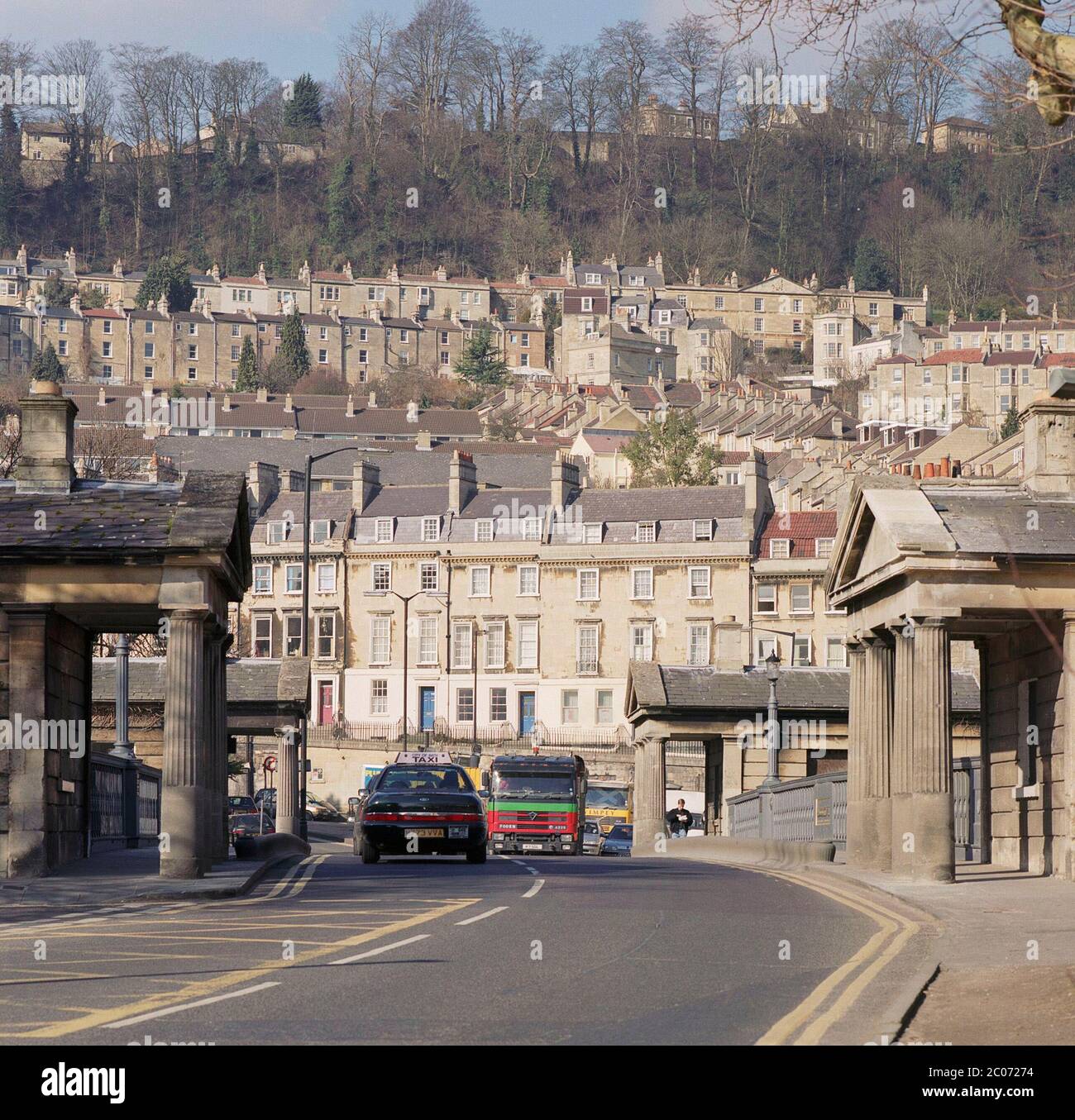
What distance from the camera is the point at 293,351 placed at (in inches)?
7766

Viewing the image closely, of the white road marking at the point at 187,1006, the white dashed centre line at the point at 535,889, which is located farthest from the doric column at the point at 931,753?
the white road marking at the point at 187,1006

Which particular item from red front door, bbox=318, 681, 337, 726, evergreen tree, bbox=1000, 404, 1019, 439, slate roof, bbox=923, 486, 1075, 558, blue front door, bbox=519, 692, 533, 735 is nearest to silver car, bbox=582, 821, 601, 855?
blue front door, bbox=519, 692, 533, 735

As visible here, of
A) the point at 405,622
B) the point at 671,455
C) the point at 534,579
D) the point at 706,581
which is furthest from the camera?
the point at 671,455

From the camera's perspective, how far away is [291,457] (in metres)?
139

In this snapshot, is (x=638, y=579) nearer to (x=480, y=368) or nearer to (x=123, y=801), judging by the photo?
(x=123, y=801)

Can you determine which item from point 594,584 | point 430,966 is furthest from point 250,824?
point 430,966

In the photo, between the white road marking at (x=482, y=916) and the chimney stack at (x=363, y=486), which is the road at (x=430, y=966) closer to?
the white road marking at (x=482, y=916)

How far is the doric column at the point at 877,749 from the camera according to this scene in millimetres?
29219

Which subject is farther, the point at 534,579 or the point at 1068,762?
the point at 534,579

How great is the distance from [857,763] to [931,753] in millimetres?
5030

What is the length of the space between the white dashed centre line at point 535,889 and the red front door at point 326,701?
73675 mm

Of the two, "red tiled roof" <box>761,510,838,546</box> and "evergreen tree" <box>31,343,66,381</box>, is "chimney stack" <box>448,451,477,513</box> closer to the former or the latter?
"red tiled roof" <box>761,510,838,546</box>
